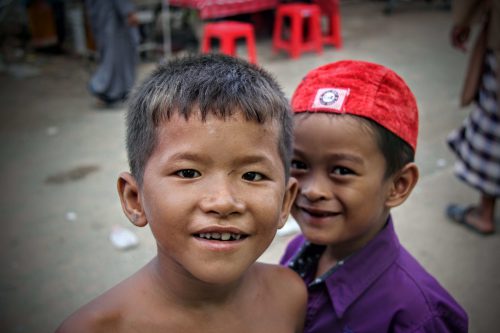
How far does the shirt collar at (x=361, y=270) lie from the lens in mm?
1418

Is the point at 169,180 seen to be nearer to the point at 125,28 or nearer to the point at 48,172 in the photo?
the point at 48,172

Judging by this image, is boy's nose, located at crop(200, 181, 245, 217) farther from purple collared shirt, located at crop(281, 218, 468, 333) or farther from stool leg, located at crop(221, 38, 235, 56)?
stool leg, located at crop(221, 38, 235, 56)

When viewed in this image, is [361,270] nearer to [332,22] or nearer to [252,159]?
[252,159]

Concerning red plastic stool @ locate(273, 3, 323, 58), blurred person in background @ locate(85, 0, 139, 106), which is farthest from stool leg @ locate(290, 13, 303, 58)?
blurred person in background @ locate(85, 0, 139, 106)

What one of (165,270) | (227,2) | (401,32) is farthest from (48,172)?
(401,32)

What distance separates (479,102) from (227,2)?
4833 mm

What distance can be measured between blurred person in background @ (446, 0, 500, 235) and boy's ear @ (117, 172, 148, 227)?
240 centimetres

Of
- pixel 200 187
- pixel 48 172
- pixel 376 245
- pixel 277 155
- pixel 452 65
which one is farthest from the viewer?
pixel 452 65

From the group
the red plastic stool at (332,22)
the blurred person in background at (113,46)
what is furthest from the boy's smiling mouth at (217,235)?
the red plastic stool at (332,22)

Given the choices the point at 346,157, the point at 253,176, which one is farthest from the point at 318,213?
the point at 253,176

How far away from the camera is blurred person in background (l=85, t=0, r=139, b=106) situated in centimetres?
527

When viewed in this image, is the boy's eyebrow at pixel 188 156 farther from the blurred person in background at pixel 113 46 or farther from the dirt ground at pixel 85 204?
the blurred person in background at pixel 113 46

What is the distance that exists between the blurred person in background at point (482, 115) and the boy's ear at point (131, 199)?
240 centimetres

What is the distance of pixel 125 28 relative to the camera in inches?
215
